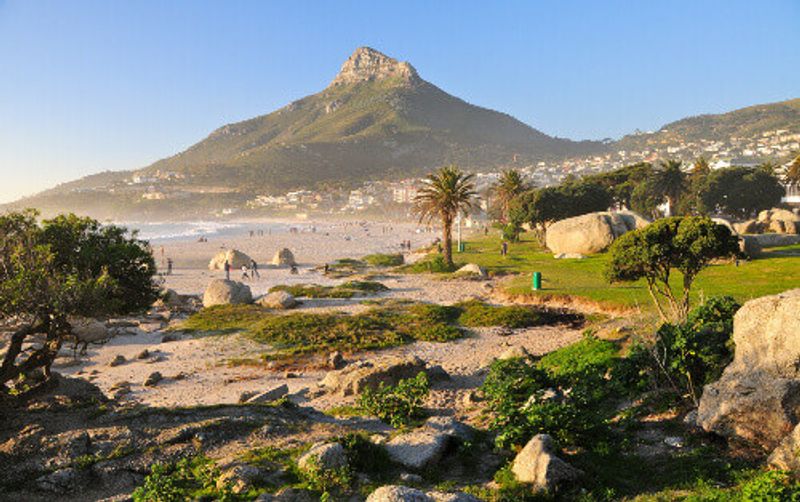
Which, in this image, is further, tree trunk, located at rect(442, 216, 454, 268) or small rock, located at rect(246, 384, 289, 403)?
tree trunk, located at rect(442, 216, 454, 268)

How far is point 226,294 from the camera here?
37.4 metres

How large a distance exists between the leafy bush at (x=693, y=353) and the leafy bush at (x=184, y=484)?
1051cm

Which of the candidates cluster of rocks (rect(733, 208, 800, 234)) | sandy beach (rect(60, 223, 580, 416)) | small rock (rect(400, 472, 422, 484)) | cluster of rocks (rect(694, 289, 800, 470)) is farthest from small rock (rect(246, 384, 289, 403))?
cluster of rocks (rect(733, 208, 800, 234))

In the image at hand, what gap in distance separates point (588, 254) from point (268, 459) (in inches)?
1718

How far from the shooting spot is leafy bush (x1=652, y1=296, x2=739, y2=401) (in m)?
12.3

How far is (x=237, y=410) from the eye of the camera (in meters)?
14.0

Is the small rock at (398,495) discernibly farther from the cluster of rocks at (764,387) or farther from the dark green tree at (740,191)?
the dark green tree at (740,191)

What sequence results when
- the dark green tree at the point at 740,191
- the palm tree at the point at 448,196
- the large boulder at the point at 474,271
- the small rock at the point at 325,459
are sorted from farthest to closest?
the dark green tree at the point at 740,191
the palm tree at the point at 448,196
the large boulder at the point at 474,271
the small rock at the point at 325,459

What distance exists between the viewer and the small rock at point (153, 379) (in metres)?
21.0

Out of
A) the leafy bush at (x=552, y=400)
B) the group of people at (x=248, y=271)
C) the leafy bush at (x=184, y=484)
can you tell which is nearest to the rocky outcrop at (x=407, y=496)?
the leafy bush at (x=552, y=400)

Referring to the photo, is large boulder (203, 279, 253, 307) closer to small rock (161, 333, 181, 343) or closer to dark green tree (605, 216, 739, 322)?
small rock (161, 333, 181, 343)

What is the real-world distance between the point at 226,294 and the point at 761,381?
34252 millimetres

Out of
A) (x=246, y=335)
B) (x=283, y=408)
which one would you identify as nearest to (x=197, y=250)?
(x=246, y=335)

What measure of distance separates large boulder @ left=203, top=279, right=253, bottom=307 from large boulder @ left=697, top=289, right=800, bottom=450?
107 ft
